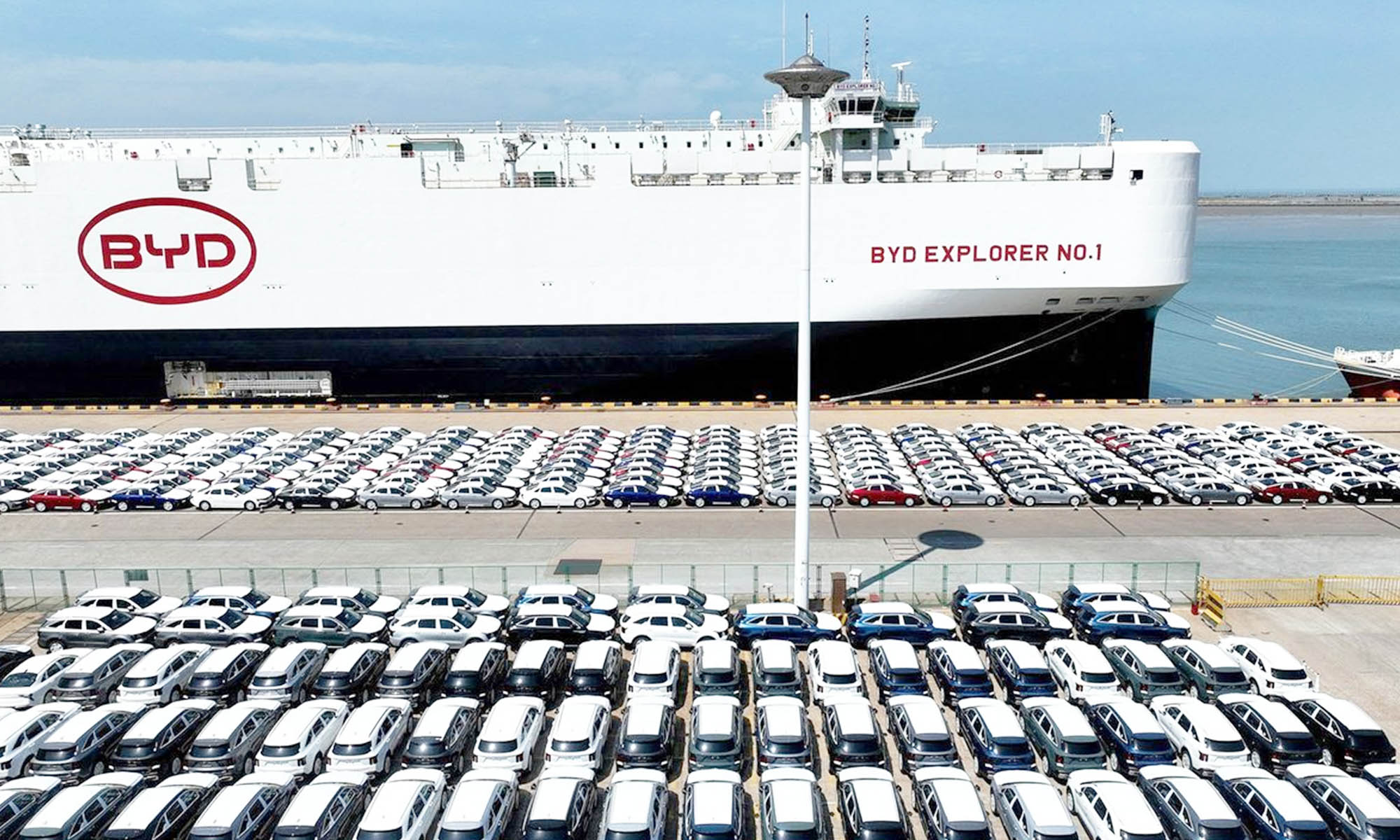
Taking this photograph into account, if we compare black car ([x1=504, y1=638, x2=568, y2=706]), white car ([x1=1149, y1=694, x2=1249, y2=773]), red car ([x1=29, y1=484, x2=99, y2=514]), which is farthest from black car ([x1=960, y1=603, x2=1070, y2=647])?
red car ([x1=29, y1=484, x2=99, y2=514])

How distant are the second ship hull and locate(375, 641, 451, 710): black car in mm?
23291

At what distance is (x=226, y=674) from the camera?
585 inches

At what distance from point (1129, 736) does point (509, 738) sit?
8.16 metres

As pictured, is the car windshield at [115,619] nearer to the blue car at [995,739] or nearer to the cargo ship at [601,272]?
the blue car at [995,739]

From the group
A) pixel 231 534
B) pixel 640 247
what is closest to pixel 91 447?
pixel 231 534

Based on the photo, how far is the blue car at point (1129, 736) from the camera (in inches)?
494

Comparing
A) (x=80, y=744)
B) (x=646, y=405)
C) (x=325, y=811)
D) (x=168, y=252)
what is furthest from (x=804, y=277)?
(x=168, y=252)

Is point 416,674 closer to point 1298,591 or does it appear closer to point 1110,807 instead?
point 1110,807

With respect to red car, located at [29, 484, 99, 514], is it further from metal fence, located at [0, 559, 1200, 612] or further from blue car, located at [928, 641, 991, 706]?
blue car, located at [928, 641, 991, 706]

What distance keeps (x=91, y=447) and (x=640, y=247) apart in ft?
64.4

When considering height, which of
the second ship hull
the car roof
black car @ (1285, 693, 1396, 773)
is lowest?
black car @ (1285, 693, 1396, 773)

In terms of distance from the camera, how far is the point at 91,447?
30.9 metres

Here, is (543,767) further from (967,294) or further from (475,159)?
(475,159)

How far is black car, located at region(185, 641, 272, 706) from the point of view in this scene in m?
14.6
